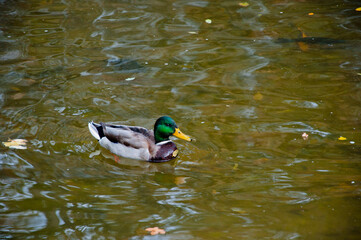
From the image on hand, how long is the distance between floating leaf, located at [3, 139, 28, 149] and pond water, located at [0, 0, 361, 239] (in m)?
0.08

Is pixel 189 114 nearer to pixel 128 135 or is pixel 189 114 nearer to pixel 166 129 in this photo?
pixel 166 129

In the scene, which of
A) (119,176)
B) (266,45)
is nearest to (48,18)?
(266,45)

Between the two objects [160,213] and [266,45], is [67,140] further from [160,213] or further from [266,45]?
[266,45]

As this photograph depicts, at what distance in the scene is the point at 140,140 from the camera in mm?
6453

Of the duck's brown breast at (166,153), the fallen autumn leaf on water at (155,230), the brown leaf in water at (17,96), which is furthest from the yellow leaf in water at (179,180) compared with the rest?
the brown leaf in water at (17,96)

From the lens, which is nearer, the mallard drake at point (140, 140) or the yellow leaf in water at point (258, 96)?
the mallard drake at point (140, 140)

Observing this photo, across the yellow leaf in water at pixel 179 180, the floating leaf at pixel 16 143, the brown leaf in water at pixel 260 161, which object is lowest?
the yellow leaf in water at pixel 179 180

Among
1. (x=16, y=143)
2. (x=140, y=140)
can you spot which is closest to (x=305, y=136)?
(x=140, y=140)

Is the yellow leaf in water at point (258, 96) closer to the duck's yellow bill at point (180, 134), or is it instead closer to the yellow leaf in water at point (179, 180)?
the duck's yellow bill at point (180, 134)

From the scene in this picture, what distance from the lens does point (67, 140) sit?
21.5 ft

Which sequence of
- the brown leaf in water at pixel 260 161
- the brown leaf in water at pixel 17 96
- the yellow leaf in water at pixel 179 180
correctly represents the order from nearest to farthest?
the yellow leaf in water at pixel 179 180
the brown leaf in water at pixel 260 161
the brown leaf in water at pixel 17 96

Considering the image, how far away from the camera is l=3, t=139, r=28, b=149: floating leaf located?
20.8 feet

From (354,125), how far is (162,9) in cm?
646

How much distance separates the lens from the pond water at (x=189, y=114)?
491 cm
